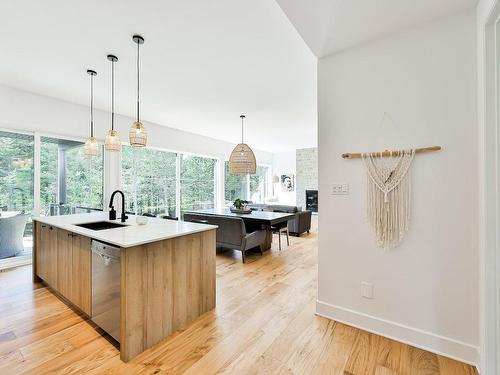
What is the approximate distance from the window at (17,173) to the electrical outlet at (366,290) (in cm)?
478

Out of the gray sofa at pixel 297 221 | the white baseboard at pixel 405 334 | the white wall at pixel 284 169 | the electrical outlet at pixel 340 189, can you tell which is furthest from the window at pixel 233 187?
the white baseboard at pixel 405 334

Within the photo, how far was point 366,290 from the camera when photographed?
83.7 inches

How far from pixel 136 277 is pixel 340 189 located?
183 cm

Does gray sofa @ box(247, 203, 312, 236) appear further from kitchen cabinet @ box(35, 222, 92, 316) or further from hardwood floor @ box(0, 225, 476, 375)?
kitchen cabinet @ box(35, 222, 92, 316)

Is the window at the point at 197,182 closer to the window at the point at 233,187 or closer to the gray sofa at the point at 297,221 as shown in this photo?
the window at the point at 233,187

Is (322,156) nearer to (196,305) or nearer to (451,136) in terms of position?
(451,136)

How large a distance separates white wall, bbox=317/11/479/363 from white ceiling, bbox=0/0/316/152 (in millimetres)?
771

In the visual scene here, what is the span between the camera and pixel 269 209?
6.05 meters

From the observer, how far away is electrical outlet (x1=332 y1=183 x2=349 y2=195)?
2228mm

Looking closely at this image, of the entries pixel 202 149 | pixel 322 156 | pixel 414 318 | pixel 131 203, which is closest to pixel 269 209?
pixel 202 149

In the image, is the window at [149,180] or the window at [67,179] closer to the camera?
the window at [67,179]

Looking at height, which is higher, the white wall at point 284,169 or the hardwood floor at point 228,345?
the white wall at point 284,169

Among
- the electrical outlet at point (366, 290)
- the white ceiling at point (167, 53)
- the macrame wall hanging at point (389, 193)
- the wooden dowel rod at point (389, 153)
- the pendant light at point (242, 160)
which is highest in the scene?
the white ceiling at point (167, 53)

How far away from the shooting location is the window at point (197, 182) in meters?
6.50
